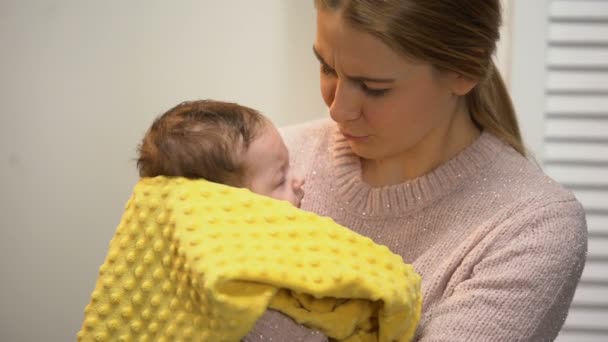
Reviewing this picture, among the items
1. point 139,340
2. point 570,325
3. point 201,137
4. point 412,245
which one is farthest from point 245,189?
point 570,325

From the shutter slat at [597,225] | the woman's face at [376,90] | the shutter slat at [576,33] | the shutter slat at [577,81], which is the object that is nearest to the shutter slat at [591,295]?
the shutter slat at [597,225]

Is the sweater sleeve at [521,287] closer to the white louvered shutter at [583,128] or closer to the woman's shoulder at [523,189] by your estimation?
the woman's shoulder at [523,189]

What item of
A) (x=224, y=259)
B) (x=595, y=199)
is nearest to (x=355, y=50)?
(x=224, y=259)

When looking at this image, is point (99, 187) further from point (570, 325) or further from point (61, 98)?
point (570, 325)

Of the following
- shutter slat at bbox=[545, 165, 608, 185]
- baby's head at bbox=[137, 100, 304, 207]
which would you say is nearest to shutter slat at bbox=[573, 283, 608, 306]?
shutter slat at bbox=[545, 165, 608, 185]

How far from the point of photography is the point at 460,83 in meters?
1.32

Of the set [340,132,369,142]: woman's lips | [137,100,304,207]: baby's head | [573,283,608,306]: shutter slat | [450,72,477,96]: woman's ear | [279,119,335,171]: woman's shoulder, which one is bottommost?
[573,283,608,306]: shutter slat

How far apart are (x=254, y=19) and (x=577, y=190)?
83 centimetres

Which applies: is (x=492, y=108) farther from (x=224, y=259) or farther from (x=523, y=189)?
(x=224, y=259)

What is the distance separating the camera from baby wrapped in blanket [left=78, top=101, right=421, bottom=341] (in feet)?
3.26

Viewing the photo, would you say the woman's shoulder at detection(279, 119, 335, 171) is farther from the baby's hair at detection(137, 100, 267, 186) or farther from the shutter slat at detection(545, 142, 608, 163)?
the shutter slat at detection(545, 142, 608, 163)

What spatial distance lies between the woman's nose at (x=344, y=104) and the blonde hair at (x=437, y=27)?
0.10 meters

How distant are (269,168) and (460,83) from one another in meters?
A: 0.37

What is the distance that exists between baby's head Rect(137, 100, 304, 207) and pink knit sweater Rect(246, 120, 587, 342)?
239 millimetres
